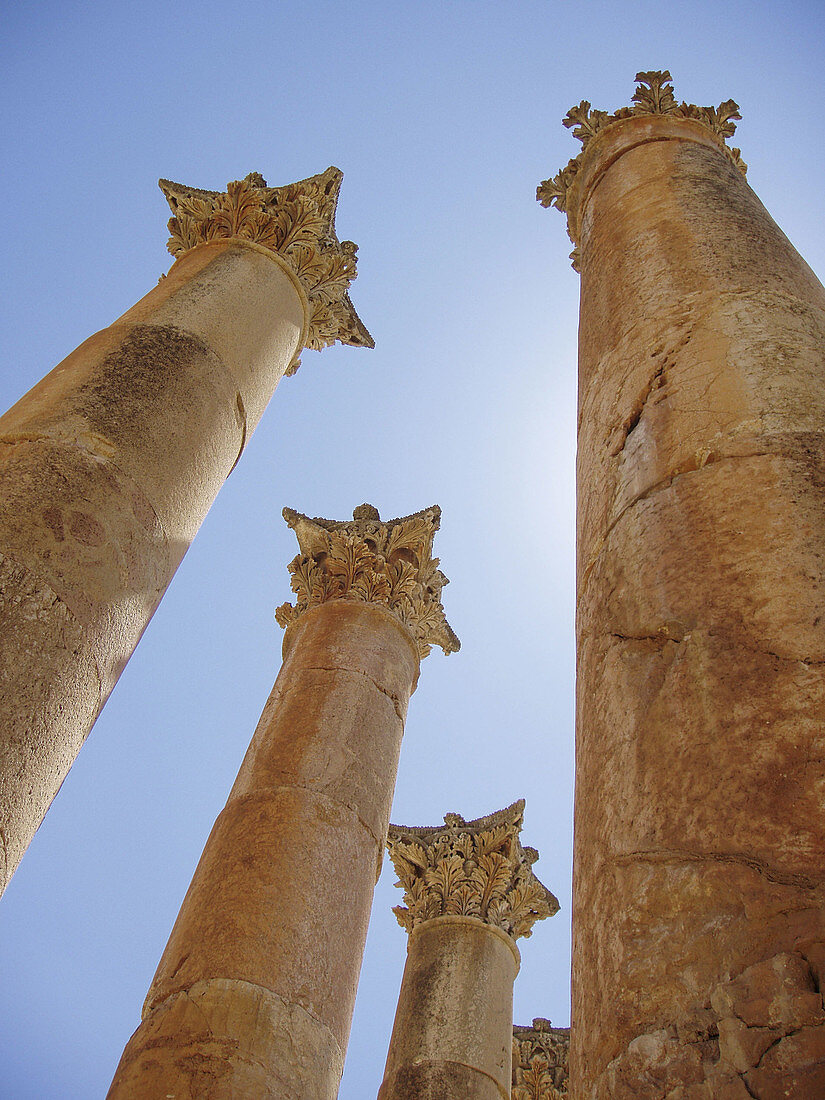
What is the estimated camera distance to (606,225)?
7988 mm

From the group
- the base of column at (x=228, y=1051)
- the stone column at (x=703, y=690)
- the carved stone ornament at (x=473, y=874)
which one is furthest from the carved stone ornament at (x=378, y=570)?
the stone column at (x=703, y=690)

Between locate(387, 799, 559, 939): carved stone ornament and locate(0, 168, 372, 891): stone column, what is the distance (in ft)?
26.2

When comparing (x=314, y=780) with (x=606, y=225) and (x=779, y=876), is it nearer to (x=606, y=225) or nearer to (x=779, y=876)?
(x=606, y=225)

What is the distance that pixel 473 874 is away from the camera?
13.4 metres

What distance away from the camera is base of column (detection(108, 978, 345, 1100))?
20.3 ft

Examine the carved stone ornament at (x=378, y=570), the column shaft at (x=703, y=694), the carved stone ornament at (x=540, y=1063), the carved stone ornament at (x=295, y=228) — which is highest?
the carved stone ornament at (x=295, y=228)

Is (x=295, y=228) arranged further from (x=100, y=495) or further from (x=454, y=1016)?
(x=454, y=1016)

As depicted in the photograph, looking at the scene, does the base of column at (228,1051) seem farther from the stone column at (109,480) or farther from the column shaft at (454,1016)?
the column shaft at (454,1016)

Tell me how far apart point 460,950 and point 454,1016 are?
1.03 meters

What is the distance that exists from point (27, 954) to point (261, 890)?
5650 cm

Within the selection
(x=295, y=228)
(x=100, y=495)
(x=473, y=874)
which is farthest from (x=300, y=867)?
(x=295, y=228)

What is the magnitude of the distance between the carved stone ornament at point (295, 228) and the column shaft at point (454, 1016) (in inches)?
321

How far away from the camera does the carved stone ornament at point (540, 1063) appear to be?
1630cm

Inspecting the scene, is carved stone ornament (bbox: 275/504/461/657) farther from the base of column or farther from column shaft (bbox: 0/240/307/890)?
the base of column
